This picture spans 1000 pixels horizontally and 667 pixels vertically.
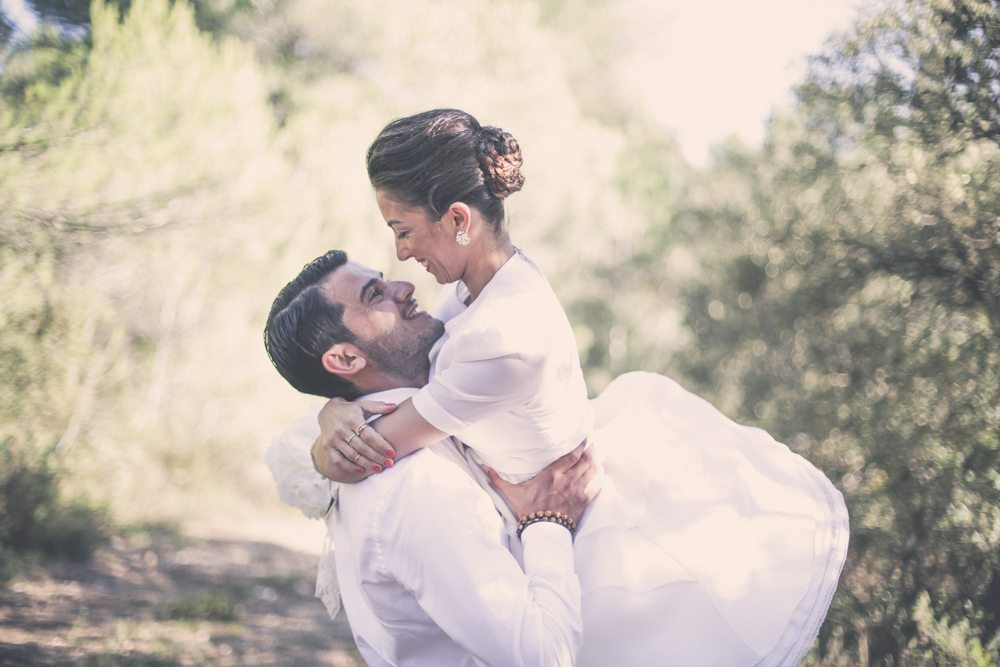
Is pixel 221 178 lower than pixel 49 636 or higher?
higher

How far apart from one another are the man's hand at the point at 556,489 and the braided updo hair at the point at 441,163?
0.80 m

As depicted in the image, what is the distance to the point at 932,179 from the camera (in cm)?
398

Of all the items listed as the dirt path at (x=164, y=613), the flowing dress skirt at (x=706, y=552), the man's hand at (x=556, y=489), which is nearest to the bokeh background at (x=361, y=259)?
the dirt path at (x=164, y=613)

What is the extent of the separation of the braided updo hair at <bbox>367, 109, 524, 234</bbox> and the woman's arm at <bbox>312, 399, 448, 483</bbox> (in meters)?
0.65

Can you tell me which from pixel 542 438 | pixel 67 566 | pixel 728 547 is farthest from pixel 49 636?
pixel 728 547

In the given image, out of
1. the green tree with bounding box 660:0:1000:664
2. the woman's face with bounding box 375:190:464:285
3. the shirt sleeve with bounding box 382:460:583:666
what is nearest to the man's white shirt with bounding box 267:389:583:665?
the shirt sleeve with bounding box 382:460:583:666

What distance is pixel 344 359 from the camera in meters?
2.33

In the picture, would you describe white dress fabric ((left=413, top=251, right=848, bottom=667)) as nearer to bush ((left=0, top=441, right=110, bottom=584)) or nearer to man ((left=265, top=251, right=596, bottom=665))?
man ((left=265, top=251, right=596, bottom=665))

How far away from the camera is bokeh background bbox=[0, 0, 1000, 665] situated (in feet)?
11.7

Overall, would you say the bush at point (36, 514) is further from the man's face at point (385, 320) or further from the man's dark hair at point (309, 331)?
the man's face at point (385, 320)

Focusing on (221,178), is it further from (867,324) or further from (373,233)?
(867,324)

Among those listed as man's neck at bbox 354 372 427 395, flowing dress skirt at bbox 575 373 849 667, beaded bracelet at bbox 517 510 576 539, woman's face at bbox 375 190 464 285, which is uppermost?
woman's face at bbox 375 190 464 285

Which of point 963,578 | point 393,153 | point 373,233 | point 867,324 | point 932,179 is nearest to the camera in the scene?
point 393,153

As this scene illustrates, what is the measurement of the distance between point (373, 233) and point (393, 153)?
9.35m
